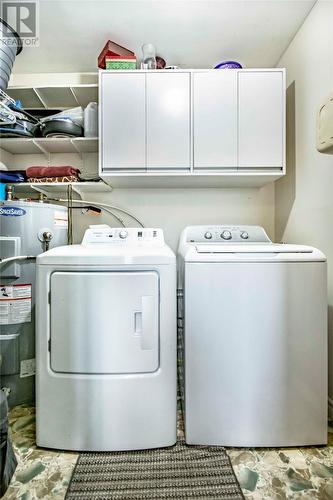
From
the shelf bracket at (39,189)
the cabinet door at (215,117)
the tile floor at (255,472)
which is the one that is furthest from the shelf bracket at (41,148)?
the tile floor at (255,472)

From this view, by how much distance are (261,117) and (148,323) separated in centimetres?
159

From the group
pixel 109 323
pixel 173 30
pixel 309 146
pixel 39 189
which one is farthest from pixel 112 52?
pixel 109 323

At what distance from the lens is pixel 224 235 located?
6.28 feet

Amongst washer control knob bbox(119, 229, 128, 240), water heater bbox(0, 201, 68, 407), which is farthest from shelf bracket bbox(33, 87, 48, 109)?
washer control knob bbox(119, 229, 128, 240)

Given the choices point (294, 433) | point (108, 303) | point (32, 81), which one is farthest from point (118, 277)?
point (32, 81)

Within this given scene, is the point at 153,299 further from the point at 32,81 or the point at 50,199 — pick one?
the point at 32,81

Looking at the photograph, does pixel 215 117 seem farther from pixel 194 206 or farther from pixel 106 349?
pixel 106 349

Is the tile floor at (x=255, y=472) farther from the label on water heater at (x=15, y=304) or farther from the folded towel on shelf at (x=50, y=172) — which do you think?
the folded towel on shelf at (x=50, y=172)

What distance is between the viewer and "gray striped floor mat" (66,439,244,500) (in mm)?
1055

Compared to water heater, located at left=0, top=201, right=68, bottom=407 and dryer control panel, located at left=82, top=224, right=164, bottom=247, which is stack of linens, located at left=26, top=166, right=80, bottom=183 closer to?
water heater, located at left=0, top=201, right=68, bottom=407

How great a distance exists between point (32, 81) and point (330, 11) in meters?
2.25

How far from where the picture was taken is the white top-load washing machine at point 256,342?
1.24 meters

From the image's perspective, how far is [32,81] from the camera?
224 centimetres

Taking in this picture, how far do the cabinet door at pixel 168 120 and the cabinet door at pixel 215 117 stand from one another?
7 centimetres
